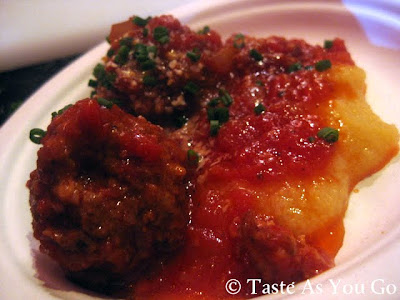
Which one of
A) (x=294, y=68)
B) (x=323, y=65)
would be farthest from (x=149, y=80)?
(x=323, y=65)

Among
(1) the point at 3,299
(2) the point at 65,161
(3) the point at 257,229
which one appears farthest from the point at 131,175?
(1) the point at 3,299

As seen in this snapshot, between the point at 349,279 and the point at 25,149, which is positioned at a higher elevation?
the point at 349,279

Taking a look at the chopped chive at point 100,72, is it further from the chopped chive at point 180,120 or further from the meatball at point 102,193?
the meatball at point 102,193

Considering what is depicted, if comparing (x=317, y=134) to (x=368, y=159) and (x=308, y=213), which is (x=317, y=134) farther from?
(x=308, y=213)

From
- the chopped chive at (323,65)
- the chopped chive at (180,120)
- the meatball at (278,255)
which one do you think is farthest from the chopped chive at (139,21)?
the meatball at (278,255)

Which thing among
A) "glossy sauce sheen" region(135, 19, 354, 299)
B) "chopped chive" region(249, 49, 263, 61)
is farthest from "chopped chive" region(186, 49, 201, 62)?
"chopped chive" region(249, 49, 263, 61)

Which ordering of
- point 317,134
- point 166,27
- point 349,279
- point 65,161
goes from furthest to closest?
point 166,27 → point 317,134 → point 65,161 → point 349,279
